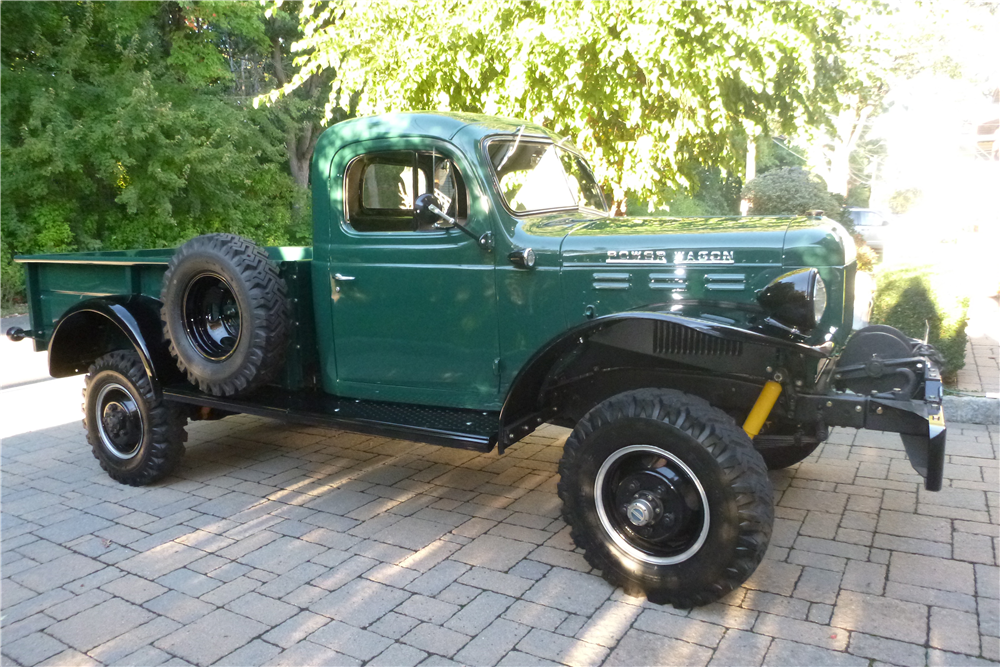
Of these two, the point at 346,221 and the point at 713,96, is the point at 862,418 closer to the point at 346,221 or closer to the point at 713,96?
the point at 346,221

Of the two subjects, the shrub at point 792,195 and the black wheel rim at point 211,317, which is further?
the shrub at point 792,195

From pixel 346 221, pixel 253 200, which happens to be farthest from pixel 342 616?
pixel 253 200

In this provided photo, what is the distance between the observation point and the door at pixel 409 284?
3801mm

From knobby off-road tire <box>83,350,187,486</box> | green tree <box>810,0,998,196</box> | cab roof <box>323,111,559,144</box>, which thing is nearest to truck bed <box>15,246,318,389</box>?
knobby off-road tire <box>83,350,187,486</box>

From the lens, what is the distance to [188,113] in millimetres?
14664

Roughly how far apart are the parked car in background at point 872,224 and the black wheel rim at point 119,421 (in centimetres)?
2324

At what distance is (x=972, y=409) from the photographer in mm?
5633

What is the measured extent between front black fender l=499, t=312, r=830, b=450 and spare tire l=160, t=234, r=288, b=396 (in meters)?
1.37

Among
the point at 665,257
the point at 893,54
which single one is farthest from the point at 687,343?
the point at 893,54

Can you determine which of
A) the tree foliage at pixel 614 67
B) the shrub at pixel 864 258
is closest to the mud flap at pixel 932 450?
the tree foliage at pixel 614 67

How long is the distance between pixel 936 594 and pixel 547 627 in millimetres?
1650

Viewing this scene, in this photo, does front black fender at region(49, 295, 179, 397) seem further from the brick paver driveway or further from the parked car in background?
the parked car in background

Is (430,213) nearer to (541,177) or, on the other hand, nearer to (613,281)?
(541,177)

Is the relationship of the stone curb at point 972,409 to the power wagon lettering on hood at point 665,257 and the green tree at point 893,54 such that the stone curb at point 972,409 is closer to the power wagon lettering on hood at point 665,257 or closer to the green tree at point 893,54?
the green tree at point 893,54
